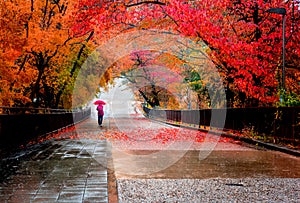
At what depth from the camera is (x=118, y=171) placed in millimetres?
9133

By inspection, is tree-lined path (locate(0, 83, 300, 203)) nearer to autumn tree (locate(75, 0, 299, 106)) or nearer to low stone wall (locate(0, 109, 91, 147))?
low stone wall (locate(0, 109, 91, 147))

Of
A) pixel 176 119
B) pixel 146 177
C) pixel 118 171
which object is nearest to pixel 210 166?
pixel 146 177

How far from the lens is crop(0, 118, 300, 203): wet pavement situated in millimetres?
6312

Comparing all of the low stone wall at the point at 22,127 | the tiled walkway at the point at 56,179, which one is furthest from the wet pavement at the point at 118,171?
the low stone wall at the point at 22,127

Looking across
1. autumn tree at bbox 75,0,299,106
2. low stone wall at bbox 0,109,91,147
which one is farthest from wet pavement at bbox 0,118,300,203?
autumn tree at bbox 75,0,299,106

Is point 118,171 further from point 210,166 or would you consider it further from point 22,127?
point 22,127

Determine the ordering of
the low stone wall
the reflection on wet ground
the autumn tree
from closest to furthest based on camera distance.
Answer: the reflection on wet ground, the low stone wall, the autumn tree

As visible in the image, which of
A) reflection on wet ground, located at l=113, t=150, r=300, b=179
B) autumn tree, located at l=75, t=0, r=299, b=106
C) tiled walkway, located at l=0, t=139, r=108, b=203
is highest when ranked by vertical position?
autumn tree, located at l=75, t=0, r=299, b=106

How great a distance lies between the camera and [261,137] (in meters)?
17.7

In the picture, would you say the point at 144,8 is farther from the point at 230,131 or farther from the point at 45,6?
the point at 230,131

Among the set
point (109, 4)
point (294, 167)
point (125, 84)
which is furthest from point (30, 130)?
point (125, 84)

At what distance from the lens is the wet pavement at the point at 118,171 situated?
249 inches

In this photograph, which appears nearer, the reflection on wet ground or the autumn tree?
the reflection on wet ground

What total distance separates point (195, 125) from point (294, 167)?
70.1 feet
